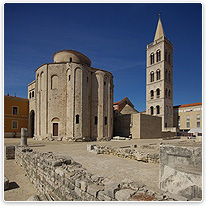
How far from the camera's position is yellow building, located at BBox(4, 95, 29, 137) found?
27.5 meters

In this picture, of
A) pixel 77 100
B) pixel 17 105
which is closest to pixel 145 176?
pixel 77 100

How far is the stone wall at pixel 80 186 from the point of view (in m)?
2.67

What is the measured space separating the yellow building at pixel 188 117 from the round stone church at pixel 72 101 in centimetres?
2656

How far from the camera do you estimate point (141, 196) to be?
103 inches

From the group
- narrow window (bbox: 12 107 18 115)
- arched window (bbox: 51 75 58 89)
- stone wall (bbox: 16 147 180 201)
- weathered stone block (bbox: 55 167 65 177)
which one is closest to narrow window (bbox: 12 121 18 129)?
narrow window (bbox: 12 107 18 115)

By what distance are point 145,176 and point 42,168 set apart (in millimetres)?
3703

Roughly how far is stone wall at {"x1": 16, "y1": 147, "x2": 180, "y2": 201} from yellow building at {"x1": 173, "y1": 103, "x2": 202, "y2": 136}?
42.4 m

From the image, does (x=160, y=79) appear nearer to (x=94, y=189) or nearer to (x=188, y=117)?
(x=188, y=117)

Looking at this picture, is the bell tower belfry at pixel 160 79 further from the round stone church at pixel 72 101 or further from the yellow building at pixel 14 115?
the yellow building at pixel 14 115

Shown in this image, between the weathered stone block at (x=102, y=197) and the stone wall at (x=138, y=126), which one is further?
the stone wall at (x=138, y=126)

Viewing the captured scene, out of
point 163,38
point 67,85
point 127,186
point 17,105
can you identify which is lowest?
point 127,186

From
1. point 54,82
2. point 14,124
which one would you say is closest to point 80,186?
point 54,82

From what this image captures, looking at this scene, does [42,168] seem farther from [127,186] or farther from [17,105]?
[17,105]

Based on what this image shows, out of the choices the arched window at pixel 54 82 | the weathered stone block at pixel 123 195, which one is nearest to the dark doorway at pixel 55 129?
the arched window at pixel 54 82
